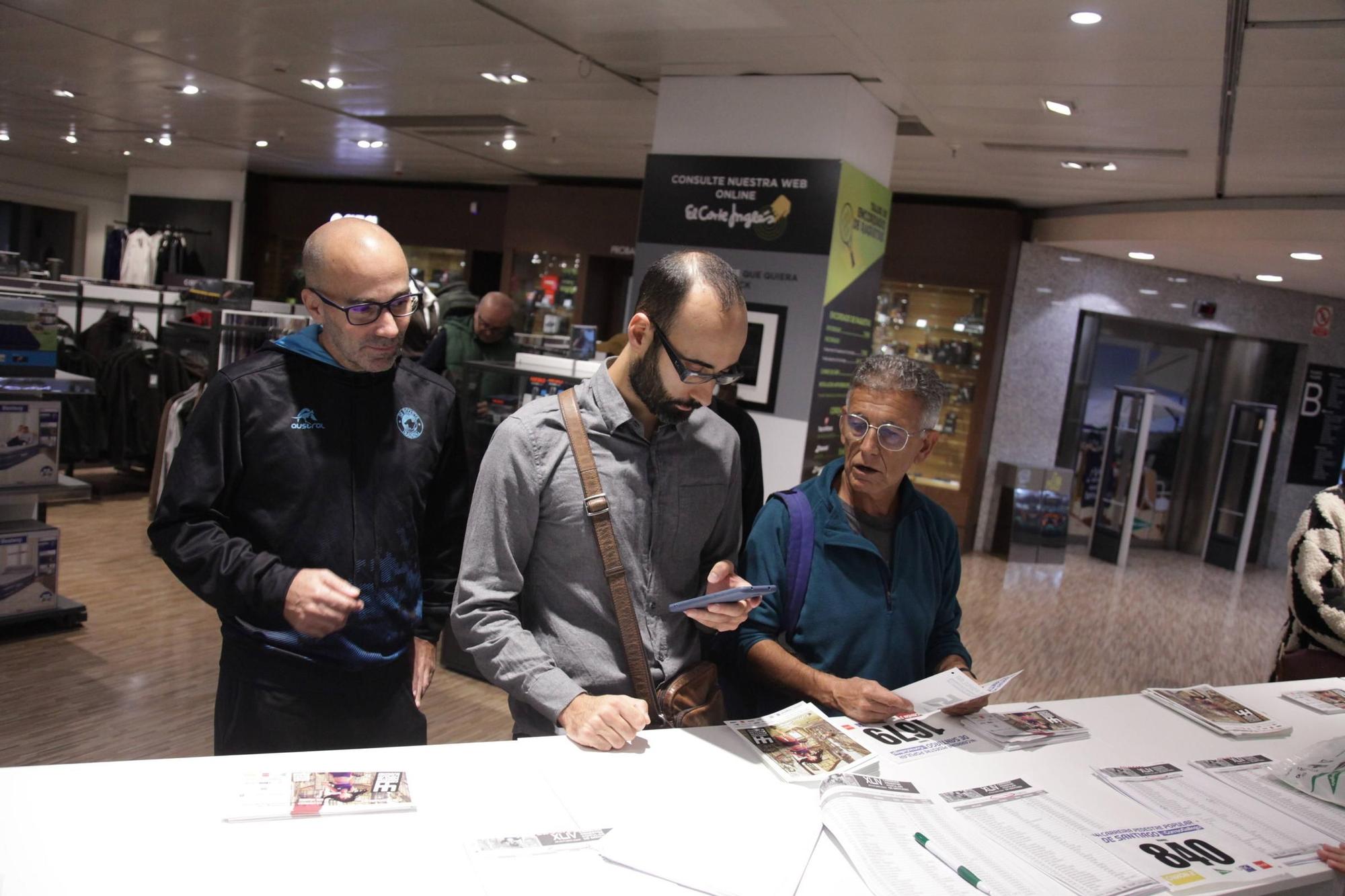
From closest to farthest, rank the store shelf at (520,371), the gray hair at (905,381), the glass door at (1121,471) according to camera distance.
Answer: the gray hair at (905,381)
the store shelf at (520,371)
the glass door at (1121,471)

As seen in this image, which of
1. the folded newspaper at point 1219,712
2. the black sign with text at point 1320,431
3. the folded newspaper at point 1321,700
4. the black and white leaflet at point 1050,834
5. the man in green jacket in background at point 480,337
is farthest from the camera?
the black sign with text at point 1320,431

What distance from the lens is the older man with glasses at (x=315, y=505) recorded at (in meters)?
1.78

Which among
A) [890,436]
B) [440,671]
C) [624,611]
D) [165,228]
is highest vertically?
[165,228]

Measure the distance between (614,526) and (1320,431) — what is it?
12129 millimetres

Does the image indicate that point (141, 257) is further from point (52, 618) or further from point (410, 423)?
point (410, 423)

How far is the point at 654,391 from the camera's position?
181 centimetres

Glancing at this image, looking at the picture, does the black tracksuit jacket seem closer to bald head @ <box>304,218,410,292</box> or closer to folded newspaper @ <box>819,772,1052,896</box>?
bald head @ <box>304,218,410,292</box>

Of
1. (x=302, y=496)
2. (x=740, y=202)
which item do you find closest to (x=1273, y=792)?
(x=302, y=496)

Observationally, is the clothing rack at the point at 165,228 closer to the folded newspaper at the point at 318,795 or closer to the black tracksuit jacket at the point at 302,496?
the black tracksuit jacket at the point at 302,496

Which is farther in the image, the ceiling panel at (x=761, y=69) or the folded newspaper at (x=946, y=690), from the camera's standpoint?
the ceiling panel at (x=761, y=69)

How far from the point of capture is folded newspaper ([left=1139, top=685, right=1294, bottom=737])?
2.39 m

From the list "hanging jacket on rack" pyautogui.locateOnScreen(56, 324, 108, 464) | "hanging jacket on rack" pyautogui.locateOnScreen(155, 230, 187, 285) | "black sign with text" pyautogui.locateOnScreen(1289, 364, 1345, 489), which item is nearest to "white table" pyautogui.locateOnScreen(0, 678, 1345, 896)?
"hanging jacket on rack" pyautogui.locateOnScreen(56, 324, 108, 464)

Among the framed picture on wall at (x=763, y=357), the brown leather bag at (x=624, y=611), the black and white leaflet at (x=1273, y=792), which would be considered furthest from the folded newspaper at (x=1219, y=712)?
the framed picture on wall at (x=763, y=357)

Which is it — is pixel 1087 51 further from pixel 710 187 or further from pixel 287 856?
pixel 287 856
